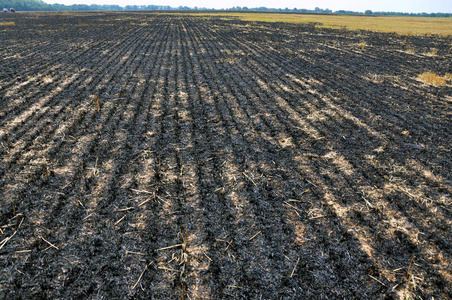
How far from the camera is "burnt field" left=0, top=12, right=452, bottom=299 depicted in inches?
132

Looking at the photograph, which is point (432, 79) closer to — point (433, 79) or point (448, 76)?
point (433, 79)

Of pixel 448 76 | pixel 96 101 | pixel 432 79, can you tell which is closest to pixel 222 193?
pixel 96 101

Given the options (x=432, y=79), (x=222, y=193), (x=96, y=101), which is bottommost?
(x=222, y=193)

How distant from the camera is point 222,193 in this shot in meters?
4.91

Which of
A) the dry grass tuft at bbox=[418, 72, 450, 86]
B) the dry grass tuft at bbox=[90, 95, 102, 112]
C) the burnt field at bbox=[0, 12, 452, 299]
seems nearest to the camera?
the burnt field at bbox=[0, 12, 452, 299]

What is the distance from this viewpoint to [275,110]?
8.98 m

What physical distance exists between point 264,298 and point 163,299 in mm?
1275

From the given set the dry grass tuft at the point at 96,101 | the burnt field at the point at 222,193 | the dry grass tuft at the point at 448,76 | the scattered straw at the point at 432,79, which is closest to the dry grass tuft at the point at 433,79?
the scattered straw at the point at 432,79

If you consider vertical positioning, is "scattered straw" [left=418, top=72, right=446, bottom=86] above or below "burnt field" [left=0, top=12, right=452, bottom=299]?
above

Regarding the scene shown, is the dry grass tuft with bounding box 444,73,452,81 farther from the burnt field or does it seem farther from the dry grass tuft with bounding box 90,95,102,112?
the dry grass tuft with bounding box 90,95,102,112

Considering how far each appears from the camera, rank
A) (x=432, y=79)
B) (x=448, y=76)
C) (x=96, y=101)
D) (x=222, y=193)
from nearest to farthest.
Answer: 1. (x=222, y=193)
2. (x=96, y=101)
3. (x=432, y=79)
4. (x=448, y=76)

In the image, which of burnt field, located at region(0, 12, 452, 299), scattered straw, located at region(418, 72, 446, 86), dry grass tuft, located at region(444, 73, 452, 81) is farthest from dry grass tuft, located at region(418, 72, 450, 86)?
burnt field, located at region(0, 12, 452, 299)

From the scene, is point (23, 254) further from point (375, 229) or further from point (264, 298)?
point (375, 229)

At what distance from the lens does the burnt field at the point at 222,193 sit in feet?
11.0
